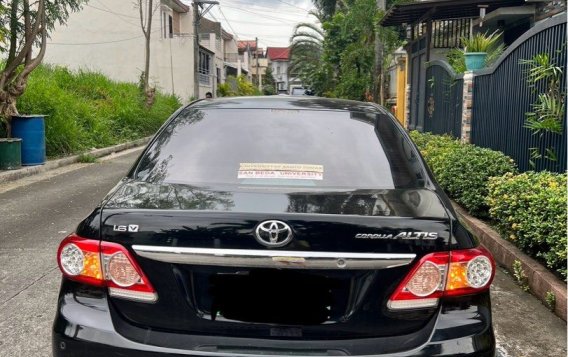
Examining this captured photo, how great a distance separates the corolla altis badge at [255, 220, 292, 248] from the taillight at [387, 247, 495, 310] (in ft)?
1.46

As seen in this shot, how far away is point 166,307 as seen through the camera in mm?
2072

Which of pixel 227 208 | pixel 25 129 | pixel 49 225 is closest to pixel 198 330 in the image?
pixel 227 208

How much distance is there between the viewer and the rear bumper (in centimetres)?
201

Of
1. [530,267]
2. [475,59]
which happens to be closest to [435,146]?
[475,59]

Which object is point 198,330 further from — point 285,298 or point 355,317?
point 355,317

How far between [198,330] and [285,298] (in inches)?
13.3

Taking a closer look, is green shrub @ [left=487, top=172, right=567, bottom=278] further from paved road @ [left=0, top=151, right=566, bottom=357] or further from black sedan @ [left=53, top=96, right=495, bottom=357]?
black sedan @ [left=53, top=96, right=495, bottom=357]

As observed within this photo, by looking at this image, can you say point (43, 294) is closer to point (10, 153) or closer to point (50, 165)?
point (10, 153)

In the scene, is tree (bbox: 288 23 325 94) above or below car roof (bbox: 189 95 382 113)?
above

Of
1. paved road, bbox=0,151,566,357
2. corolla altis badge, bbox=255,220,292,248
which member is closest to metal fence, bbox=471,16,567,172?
paved road, bbox=0,151,566,357

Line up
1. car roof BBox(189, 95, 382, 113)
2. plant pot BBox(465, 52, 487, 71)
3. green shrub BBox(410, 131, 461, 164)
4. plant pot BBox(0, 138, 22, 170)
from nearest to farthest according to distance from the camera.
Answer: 1. car roof BBox(189, 95, 382, 113)
2. green shrub BBox(410, 131, 461, 164)
3. plant pot BBox(465, 52, 487, 71)
4. plant pot BBox(0, 138, 22, 170)

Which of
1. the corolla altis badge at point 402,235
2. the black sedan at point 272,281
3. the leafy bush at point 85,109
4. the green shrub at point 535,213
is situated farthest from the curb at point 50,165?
the corolla altis badge at point 402,235

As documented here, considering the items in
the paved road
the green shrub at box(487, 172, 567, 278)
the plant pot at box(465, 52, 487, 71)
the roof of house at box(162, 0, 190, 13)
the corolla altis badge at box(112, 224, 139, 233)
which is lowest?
the paved road

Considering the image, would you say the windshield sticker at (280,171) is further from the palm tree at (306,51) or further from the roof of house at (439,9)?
the palm tree at (306,51)
